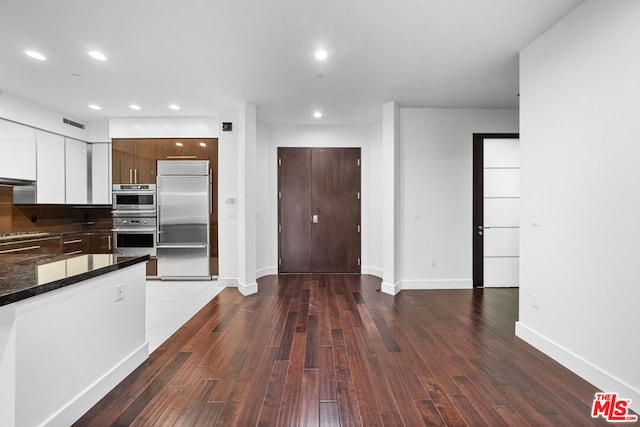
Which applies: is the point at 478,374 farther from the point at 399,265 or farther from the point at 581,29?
the point at 581,29

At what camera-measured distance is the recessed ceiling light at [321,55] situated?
287 cm

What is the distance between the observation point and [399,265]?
178 inches

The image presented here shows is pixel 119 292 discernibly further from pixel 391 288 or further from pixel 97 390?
pixel 391 288

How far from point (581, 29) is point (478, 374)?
8.91ft

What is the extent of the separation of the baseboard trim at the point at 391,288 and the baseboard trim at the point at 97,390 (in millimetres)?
3100

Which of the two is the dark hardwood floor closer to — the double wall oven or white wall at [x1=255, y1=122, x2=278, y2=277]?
white wall at [x1=255, y1=122, x2=278, y2=277]

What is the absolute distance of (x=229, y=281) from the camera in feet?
15.9

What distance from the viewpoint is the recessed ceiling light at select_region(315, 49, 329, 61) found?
2873mm

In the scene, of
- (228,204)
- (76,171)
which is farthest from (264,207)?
(76,171)

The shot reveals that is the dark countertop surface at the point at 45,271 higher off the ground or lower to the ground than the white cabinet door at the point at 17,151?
lower

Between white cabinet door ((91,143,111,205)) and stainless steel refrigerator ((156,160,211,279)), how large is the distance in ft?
3.36

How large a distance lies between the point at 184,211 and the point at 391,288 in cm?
358

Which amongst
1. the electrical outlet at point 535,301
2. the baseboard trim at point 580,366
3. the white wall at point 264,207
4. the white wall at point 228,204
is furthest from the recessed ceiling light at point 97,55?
the baseboard trim at point 580,366

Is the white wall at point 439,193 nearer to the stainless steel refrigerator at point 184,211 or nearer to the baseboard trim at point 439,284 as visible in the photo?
the baseboard trim at point 439,284
